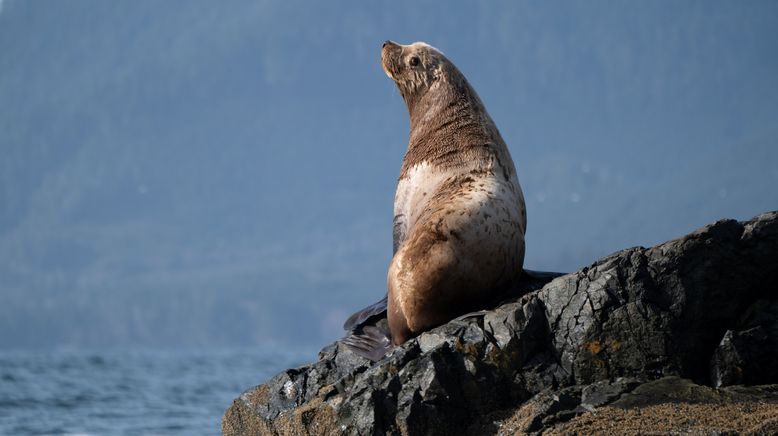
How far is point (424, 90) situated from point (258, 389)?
3024 mm

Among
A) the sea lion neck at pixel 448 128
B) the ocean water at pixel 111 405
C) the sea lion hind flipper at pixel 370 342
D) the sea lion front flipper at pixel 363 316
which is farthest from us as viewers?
the ocean water at pixel 111 405

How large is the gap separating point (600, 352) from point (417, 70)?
364 centimetres

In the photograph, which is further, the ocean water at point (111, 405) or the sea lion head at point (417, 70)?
the ocean water at point (111, 405)

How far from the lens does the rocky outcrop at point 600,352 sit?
5703mm

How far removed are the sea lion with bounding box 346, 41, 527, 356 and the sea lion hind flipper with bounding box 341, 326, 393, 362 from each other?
10 centimetres

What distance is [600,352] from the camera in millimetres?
5938

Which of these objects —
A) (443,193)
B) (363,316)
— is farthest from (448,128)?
(363,316)

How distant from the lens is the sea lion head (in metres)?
8.58

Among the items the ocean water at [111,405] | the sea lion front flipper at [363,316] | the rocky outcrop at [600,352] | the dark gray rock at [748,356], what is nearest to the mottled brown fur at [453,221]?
the sea lion front flipper at [363,316]

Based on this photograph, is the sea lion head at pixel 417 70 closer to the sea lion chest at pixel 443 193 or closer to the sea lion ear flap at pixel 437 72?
the sea lion ear flap at pixel 437 72

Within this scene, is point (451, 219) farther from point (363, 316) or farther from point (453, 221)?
point (363, 316)

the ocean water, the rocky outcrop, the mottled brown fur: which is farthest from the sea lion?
the ocean water

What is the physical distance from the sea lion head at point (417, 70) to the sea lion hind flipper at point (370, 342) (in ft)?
7.07

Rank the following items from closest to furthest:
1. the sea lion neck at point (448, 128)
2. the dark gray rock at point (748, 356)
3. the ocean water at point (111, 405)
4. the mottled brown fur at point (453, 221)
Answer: the dark gray rock at point (748, 356)
the mottled brown fur at point (453, 221)
the sea lion neck at point (448, 128)
the ocean water at point (111, 405)
